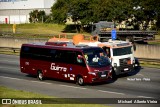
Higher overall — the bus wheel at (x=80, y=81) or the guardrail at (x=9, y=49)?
the bus wheel at (x=80, y=81)

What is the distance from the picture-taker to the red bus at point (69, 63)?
23.8m

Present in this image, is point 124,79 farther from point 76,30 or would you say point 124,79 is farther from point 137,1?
point 76,30

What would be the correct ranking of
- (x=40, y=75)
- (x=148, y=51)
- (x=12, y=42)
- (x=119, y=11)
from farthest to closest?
(x=119, y=11)
(x=12, y=42)
(x=148, y=51)
(x=40, y=75)

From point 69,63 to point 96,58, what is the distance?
70.7 inches

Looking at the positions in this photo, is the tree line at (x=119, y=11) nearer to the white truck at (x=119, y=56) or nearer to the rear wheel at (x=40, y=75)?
the white truck at (x=119, y=56)

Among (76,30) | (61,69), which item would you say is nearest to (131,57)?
(61,69)

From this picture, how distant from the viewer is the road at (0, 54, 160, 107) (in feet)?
68.3

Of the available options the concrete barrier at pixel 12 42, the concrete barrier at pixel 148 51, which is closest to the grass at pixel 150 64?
the concrete barrier at pixel 148 51

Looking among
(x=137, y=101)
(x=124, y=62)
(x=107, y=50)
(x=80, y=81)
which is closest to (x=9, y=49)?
(x=107, y=50)

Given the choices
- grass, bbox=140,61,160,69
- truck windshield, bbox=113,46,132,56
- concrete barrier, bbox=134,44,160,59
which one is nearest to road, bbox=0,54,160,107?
truck windshield, bbox=113,46,132,56

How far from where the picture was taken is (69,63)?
81.7 feet

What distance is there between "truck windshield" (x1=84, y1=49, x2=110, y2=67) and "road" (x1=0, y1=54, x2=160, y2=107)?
4.28ft

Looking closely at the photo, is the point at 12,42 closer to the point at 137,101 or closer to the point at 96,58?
the point at 96,58

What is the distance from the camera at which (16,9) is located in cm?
11981
